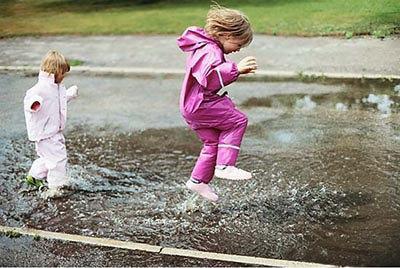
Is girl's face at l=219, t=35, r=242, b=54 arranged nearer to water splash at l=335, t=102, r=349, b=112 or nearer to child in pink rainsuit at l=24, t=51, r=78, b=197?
child in pink rainsuit at l=24, t=51, r=78, b=197

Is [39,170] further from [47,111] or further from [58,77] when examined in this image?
[58,77]

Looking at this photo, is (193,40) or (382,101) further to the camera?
(382,101)

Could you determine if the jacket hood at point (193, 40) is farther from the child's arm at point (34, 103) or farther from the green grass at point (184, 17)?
the green grass at point (184, 17)

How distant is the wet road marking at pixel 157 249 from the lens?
15.4 feet

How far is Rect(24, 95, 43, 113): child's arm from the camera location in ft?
18.9

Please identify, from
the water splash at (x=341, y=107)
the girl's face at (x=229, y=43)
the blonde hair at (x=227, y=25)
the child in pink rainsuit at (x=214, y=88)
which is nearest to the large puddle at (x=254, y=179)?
the water splash at (x=341, y=107)

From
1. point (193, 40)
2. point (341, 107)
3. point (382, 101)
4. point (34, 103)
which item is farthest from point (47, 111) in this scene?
point (382, 101)

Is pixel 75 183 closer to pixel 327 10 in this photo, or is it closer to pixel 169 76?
pixel 169 76

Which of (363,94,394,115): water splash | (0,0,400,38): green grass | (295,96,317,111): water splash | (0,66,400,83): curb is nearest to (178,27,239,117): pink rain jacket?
(295,96,317,111): water splash

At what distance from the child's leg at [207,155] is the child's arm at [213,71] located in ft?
1.81

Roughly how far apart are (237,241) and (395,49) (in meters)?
6.37

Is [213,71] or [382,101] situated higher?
[213,71]

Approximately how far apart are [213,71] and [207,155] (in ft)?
2.73

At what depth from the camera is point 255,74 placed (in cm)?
995
